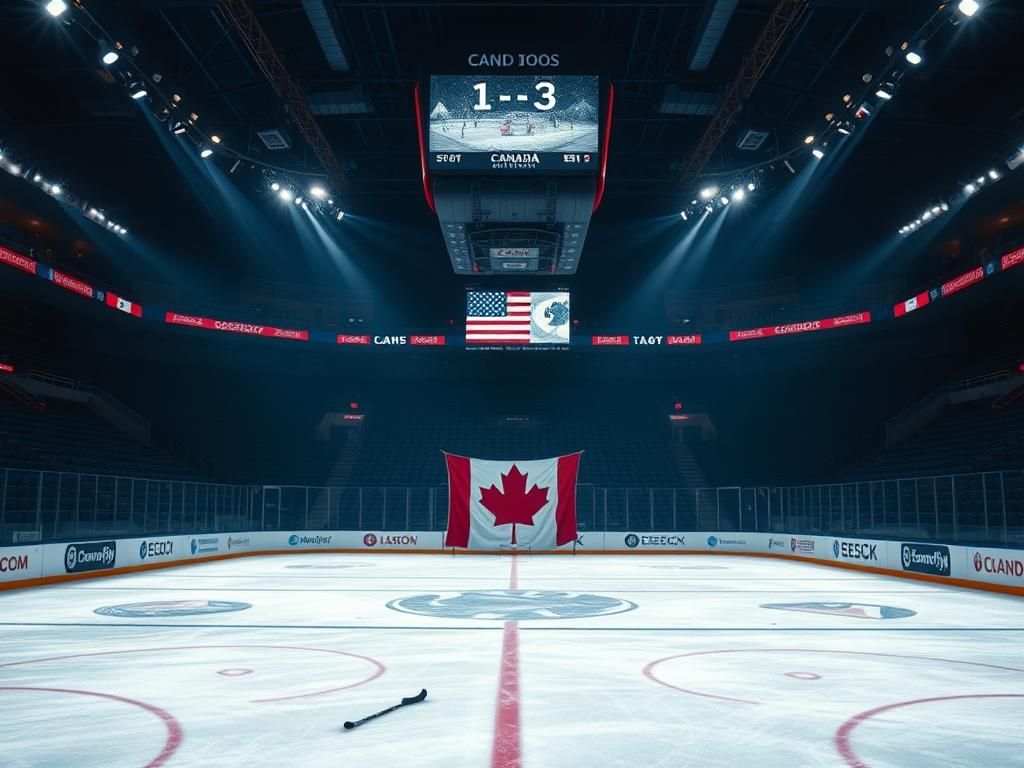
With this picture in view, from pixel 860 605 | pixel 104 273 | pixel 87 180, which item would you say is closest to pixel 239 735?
pixel 860 605

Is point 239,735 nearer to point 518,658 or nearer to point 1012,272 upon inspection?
point 518,658

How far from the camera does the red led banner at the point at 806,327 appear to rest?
28.3m

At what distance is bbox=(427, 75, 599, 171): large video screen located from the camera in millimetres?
12172

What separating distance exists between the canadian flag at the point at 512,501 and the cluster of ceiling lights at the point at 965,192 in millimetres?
14932

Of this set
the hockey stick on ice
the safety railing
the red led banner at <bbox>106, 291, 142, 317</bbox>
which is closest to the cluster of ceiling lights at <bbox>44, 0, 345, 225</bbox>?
the red led banner at <bbox>106, 291, 142, 317</bbox>

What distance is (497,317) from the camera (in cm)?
2914

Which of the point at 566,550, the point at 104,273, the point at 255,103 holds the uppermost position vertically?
the point at 255,103

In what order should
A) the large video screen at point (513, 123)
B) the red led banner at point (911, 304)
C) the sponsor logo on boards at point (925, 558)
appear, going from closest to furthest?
the large video screen at point (513, 123)
the sponsor logo on boards at point (925, 558)
the red led banner at point (911, 304)

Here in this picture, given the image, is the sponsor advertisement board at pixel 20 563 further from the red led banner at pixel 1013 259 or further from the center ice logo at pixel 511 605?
the red led banner at pixel 1013 259

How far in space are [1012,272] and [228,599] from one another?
71.2 ft

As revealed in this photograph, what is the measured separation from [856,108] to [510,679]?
1603 centimetres

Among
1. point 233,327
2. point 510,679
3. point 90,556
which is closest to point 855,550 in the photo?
point 510,679

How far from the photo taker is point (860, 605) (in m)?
11.2

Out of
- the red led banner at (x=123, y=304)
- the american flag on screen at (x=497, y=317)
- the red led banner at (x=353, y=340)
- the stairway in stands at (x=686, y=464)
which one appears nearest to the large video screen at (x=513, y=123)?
the american flag on screen at (x=497, y=317)
